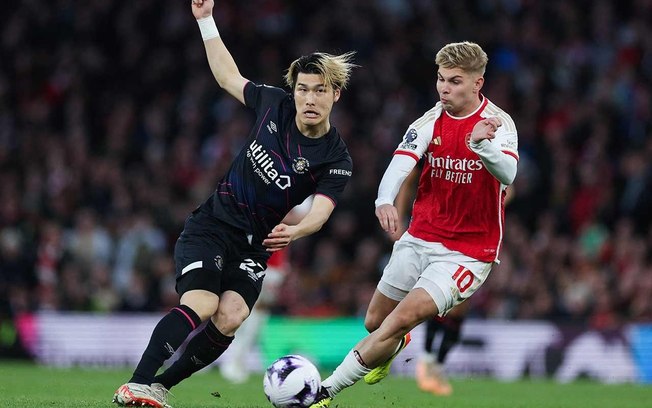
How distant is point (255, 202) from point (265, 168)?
0.25 meters

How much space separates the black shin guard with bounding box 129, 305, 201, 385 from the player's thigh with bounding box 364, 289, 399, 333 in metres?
1.57

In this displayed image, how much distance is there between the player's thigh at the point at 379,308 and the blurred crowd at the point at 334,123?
716cm

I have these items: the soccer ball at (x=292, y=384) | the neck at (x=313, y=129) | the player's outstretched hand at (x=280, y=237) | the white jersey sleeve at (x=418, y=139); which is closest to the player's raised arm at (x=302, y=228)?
the player's outstretched hand at (x=280, y=237)

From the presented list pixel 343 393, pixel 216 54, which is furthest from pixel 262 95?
pixel 343 393

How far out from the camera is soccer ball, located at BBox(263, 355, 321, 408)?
7.72m

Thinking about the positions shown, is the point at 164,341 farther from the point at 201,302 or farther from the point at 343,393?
the point at 343,393

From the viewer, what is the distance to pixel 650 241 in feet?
56.8

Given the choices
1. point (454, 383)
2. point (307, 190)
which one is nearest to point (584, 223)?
point (454, 383)

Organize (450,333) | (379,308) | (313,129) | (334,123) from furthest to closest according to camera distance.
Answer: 1. (334,123)
2. (450,333)
3. (379,308)
4. (313,129)

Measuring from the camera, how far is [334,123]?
19.4 meters

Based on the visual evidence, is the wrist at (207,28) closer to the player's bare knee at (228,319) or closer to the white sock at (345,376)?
the player's bare knee at (228,319)

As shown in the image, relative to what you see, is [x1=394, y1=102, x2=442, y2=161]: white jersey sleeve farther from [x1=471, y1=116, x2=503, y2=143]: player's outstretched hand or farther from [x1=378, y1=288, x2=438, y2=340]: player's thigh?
[x1=378, y1=288, x2=438, y2=340]: player's thigh

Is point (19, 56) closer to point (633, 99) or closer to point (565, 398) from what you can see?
point (633, 99)

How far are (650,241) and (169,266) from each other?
709cm
